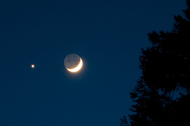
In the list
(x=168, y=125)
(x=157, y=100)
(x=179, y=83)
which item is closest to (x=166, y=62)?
(x=179, y=83)

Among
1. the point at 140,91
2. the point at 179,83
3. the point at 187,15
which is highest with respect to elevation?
the point at 187,15

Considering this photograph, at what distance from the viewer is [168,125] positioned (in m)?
6.00

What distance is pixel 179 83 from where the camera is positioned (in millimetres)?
6688

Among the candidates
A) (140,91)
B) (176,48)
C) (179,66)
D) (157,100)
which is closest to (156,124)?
(157,100)

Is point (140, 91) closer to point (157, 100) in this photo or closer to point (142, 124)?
point (157, 100)

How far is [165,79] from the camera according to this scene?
7.07 m

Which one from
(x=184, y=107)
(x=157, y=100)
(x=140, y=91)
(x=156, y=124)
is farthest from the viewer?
(x=140, y=91)

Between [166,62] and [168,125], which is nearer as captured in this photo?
[168,125]

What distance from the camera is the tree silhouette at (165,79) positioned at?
615cm

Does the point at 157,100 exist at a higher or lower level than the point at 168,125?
higher

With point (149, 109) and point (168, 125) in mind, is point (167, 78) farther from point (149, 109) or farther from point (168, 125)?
point (168, 125)

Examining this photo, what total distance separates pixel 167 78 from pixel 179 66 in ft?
2.24

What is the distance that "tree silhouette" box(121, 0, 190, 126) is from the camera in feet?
20.2

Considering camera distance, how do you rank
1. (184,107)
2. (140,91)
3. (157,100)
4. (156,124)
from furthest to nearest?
1. (140,91)
2. (157,100)
3. (156,124)
4. (184,107)
